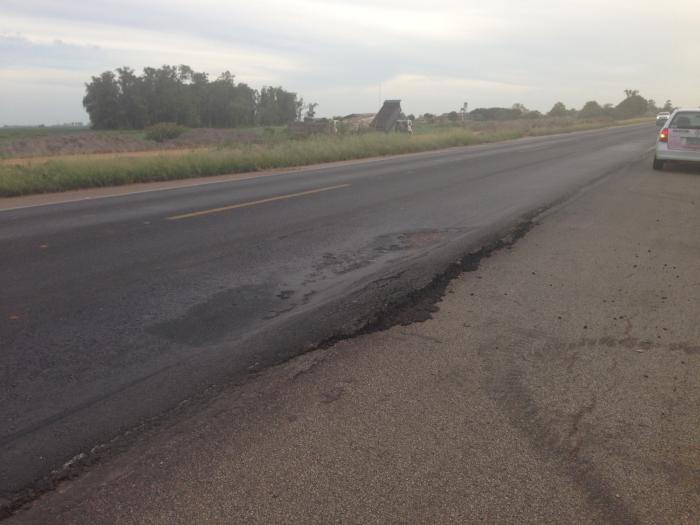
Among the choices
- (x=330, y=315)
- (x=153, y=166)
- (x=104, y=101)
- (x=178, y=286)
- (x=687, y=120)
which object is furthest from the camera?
(x=104, y=101)

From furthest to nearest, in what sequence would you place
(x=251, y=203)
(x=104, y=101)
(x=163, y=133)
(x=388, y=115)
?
(x=104, y=101)
(x=163, y=133)
(x=388, y=115)
(x=251, y=203)

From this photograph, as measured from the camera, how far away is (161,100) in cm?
8481

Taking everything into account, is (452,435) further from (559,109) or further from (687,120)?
(559,109)

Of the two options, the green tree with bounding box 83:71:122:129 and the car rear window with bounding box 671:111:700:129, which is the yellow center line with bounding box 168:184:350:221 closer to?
the car rear window with bounding box 671:111:700:129

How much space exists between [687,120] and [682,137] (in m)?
0.44

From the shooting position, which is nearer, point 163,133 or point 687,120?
point 687,120

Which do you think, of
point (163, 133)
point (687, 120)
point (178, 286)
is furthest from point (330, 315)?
point (163, 133)

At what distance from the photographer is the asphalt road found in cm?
328

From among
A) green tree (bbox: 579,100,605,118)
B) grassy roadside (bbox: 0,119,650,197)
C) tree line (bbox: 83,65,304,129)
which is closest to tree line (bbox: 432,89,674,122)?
green tree (bbox: 579,100,605,118)

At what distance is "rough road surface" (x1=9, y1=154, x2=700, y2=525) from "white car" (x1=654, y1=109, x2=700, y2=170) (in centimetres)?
1163

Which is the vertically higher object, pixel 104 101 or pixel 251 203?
pixel 104 101

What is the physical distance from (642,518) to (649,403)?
107 centimetres

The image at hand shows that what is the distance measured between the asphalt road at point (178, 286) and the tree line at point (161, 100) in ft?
262

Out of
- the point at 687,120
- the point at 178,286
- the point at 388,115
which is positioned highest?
the point at 388,115
